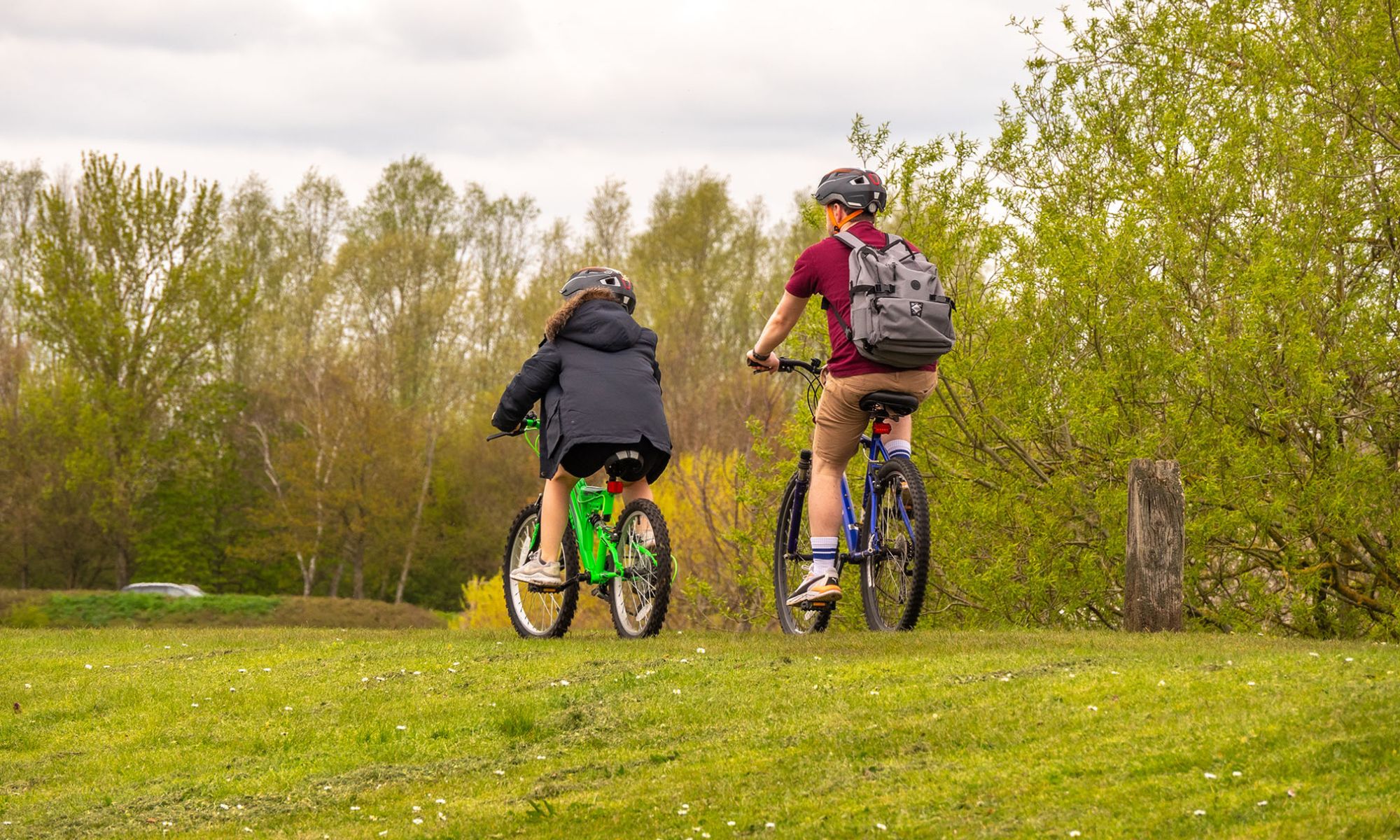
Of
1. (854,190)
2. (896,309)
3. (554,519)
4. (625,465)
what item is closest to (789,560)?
(625,465)

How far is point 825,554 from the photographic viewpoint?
7.54m

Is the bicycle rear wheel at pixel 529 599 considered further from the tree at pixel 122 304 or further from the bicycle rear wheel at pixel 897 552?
the tree at pixel 122 304

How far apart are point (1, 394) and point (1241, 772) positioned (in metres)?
45.4

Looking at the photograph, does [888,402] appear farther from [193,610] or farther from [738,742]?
[193,610]

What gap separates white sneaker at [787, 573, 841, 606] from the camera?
749 centimetres

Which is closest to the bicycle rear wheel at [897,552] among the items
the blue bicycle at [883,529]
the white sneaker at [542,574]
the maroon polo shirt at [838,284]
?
the blue bicycle at [883,529]

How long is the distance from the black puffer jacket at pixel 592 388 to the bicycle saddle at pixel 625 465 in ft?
0.34

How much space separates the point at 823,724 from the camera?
5555 mm

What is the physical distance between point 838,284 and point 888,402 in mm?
650

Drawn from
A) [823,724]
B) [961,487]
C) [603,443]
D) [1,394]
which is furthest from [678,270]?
[823,724]

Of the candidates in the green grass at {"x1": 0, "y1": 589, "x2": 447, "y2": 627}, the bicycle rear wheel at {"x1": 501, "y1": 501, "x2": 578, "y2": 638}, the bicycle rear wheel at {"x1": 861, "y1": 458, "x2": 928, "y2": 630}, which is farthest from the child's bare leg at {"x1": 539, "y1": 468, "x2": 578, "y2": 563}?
the green grass at {"x1": 0, "y1": 589, "x2": 447, "y2": 627}

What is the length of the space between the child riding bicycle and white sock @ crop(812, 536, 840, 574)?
108 cm

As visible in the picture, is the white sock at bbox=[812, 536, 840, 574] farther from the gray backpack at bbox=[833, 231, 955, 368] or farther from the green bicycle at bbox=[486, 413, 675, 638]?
the gray backpack at bbox=[833, 231, 955, 368]

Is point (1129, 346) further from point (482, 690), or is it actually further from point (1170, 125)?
point (482, 690)
